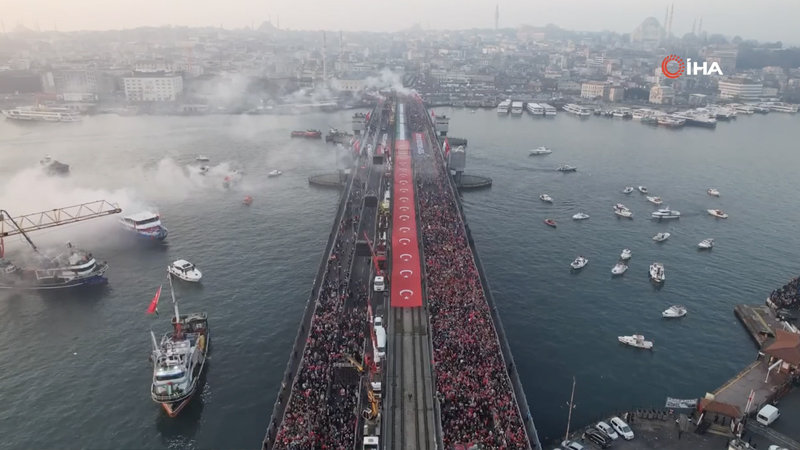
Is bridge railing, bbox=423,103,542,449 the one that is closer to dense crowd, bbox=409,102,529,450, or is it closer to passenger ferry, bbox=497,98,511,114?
dense crowd, bbox=409,102,529,450

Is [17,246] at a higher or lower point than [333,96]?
lower

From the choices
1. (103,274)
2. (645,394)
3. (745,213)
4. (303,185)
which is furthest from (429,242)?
(745,213)

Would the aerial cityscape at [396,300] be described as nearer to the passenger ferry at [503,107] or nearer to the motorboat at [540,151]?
the motorboat at [540,151]

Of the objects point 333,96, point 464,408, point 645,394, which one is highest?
point 333,96

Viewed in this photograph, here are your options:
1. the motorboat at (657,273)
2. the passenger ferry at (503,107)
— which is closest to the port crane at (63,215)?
the motorboat at (657,273)

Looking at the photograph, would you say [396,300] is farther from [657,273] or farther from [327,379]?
[657,273]

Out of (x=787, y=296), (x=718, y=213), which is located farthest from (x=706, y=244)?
(x=787, y=296)

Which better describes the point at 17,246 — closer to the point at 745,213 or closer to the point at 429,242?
the point at 429,242
